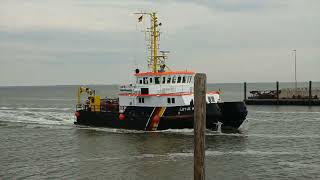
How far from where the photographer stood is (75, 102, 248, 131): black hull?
111 feet

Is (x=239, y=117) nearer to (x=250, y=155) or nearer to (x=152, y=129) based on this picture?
(x=152, y=129)

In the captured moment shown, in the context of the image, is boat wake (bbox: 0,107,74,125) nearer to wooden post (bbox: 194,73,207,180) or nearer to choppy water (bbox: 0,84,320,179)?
choppy water (bbox: 0,84,320,179)

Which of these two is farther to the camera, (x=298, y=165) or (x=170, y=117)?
(x=170, y=117)

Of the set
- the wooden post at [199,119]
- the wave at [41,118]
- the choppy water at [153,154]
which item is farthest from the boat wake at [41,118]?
the wooden post at [199,119]

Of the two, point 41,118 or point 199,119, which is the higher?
point 199,119

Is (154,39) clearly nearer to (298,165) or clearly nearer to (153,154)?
(153,154)

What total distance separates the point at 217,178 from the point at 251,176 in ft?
5.25

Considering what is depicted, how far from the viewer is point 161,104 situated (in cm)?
3441

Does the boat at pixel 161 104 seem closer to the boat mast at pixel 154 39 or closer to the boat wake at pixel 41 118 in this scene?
the boat mast at pixel 154 39

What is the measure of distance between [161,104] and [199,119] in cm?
2229

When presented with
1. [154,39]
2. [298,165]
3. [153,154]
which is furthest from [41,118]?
[298,165]

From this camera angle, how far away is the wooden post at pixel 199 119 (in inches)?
470

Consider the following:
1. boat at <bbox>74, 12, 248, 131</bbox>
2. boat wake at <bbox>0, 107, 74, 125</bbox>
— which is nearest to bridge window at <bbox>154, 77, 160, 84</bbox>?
boat at <bbox>74, 12, 248, 131</bbox>

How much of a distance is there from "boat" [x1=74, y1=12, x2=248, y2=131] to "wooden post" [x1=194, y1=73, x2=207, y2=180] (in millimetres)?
20755
